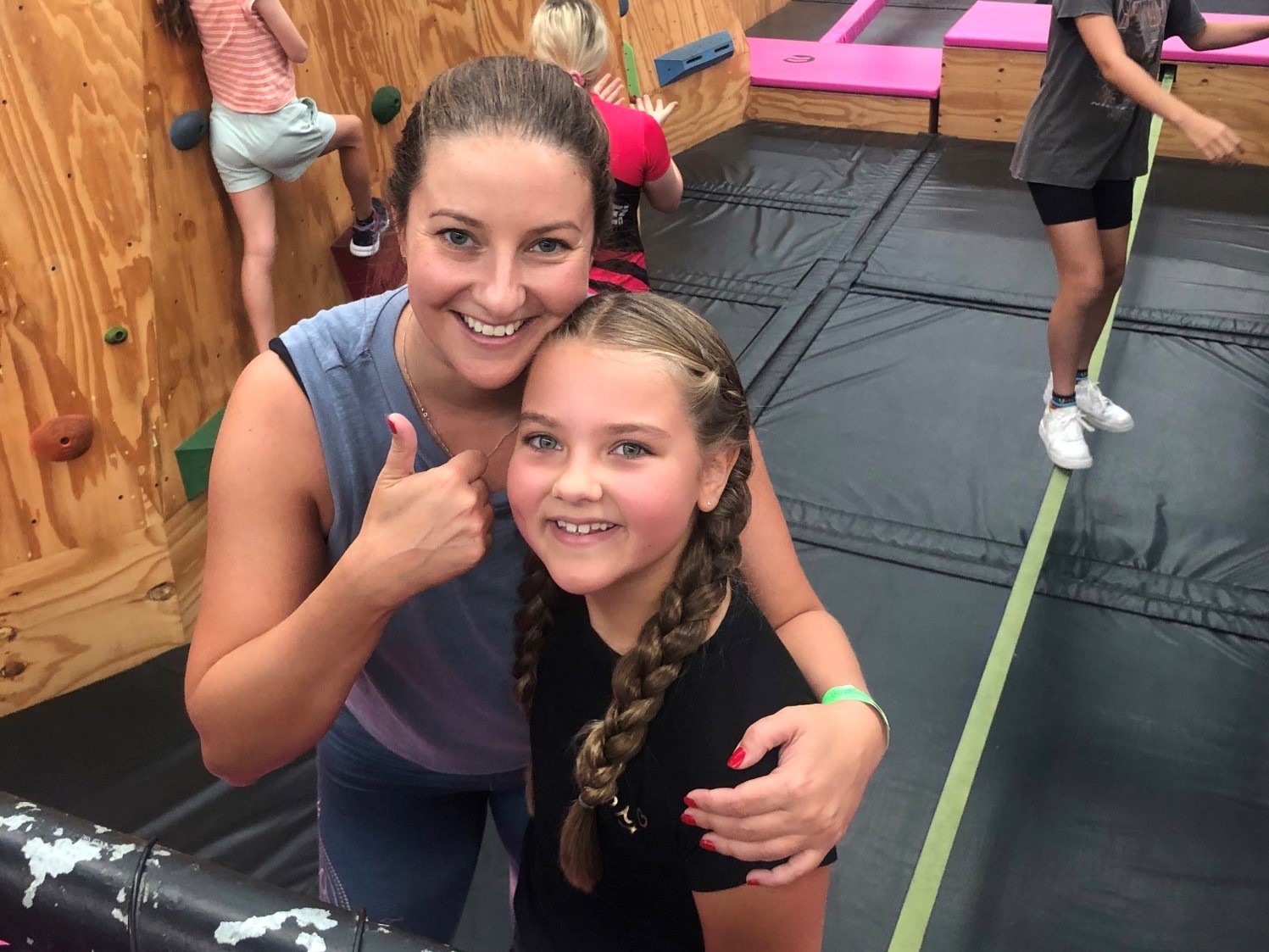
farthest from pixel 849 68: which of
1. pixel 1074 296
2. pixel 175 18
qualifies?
pixel 175 18

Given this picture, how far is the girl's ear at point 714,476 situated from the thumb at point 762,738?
21 centimetres

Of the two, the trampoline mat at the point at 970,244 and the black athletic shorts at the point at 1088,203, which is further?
the trampoline mat at the point at 970,244

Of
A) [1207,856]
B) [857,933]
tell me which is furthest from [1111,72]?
[857,933]

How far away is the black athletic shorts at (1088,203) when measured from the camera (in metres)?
2.63

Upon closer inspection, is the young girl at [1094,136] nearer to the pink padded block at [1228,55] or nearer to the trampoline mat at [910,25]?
the pink padded block at [1228,55]

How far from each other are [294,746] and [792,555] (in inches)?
20.9

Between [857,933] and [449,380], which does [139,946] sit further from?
[857,933]

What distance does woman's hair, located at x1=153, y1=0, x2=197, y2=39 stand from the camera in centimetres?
219

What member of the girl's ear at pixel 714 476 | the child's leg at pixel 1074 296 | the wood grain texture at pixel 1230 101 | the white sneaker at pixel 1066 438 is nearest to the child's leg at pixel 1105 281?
the child's leg at pixel 1074 296

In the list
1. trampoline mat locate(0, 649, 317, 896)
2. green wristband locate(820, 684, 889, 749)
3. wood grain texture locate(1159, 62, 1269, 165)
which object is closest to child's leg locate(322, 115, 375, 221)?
trampoline mat locate(0, 649, 317, 896)

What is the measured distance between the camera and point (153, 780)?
2258 millimetres

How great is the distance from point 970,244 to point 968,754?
9.00ft

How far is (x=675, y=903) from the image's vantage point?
38.3 inches

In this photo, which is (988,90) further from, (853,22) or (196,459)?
(196,459)
